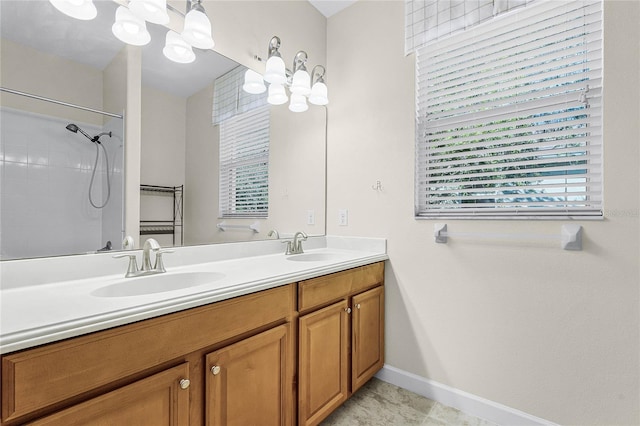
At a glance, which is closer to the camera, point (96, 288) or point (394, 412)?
point (96, 288)

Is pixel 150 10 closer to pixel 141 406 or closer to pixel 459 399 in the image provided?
pixel 141 406

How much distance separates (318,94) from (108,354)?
1.79 m

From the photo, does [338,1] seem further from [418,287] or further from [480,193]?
[418,287]

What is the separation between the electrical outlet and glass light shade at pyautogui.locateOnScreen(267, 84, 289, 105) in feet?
2.74

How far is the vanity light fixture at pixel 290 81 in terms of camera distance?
1.78 meters

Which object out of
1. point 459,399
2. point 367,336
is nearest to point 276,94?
point 367,336

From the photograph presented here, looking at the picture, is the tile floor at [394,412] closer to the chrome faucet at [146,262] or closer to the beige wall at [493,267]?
the beige wall at [493,267]

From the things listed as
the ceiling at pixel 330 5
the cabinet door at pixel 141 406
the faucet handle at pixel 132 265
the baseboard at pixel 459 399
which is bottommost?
the baseboard at pixel 459 399

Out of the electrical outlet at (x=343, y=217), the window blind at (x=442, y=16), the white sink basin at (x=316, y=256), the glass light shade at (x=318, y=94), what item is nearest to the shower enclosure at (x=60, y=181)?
the white sink basin at (x=316, y=256)

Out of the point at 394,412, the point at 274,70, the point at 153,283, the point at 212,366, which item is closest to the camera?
the point at 212,366

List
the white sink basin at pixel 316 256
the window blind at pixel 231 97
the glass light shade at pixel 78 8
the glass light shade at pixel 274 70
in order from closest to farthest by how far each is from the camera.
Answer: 1. the glass light shade at pixel 78 8
2. the window blind at pixel 231 97
3. the glass light shade at pixel 274 70
4. the white sink basin at pixel 316 256

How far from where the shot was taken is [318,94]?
6.67 ft

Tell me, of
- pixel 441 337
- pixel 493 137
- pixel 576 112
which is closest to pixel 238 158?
pixel 493 137

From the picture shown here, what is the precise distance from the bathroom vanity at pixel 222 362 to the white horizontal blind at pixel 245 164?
12.6 inches
